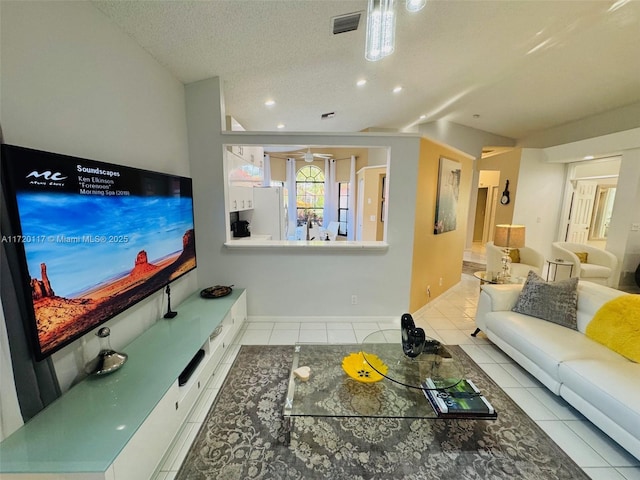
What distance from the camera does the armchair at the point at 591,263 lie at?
419 centimetres

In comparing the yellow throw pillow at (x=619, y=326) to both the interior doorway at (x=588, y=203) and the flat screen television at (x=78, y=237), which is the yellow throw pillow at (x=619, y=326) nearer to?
the flat screen television at (x=78, y=237)

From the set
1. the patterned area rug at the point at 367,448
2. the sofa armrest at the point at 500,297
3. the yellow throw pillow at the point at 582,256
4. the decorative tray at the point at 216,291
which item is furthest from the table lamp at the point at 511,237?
the decorative tray at the point at 216,291

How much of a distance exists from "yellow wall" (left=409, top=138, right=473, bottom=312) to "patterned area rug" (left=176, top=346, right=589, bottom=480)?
1722 millimetres

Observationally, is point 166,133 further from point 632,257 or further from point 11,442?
point 632,257

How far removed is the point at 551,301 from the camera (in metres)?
2.47

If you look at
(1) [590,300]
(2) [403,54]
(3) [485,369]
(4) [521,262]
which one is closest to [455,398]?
(3) [485,369]

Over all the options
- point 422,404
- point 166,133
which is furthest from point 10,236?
point 422,404

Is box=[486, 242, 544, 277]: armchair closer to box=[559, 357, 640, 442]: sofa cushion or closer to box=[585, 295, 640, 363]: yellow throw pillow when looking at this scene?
box=[585, 295, 640, 363]: yellow throw pillow

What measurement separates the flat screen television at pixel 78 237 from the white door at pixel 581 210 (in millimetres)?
7749

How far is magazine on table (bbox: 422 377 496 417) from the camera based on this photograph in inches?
62.9

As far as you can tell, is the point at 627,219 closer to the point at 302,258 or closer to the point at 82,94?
the point at 302,258

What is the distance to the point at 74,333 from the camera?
4.95 feet

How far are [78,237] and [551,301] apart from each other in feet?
12.0

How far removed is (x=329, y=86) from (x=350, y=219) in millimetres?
5038
